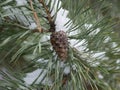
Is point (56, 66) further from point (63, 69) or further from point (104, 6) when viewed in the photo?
point (104, 6)

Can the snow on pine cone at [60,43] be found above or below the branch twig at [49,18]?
below

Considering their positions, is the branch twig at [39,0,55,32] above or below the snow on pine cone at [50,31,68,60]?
above

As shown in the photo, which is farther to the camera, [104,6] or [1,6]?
[104,6]

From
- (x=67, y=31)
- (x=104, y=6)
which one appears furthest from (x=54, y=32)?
(x=104, y=6)

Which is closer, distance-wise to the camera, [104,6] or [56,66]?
[56,66]

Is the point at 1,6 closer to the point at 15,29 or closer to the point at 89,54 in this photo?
the point at 15,29

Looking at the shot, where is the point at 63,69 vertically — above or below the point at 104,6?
below
